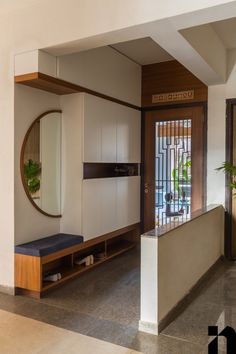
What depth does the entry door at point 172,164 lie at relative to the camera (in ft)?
16.5

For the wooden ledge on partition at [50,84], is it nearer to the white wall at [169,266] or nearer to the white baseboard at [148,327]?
the white wall at [169,266]

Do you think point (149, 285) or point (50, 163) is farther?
point (50, 163)

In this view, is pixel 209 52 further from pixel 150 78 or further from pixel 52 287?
pixel 52 287

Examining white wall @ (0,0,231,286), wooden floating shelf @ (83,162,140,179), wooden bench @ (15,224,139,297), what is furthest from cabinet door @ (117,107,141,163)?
white wall @ (0,0,231,286)

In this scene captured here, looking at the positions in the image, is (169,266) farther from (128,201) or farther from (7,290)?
(128,201)

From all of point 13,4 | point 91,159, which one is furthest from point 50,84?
point 91,159

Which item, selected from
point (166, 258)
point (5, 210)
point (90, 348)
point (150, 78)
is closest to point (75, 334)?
point (90, 348)

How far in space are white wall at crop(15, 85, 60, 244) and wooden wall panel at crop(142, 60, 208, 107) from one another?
208 centimetres

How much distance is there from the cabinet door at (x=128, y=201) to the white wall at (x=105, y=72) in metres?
1.27

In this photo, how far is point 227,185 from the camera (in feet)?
15.6

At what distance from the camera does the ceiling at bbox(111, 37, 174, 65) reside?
14.8ft

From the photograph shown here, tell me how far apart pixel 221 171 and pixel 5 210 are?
10.0 feet

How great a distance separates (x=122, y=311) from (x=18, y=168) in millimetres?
1810

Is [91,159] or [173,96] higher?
[173,96]
